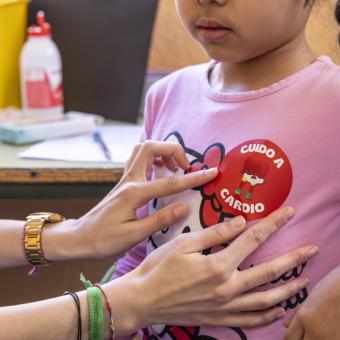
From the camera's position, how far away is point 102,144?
1.55m

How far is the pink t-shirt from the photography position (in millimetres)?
937

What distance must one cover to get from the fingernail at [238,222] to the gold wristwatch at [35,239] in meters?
0.39

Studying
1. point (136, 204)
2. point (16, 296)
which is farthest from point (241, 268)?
point (16, 296)

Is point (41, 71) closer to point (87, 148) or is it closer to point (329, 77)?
point (87, 148)

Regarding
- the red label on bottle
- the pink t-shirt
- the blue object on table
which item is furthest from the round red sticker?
the red label on bottle

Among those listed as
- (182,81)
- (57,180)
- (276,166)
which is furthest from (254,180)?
(57,180)

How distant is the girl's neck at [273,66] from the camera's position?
1.01 m

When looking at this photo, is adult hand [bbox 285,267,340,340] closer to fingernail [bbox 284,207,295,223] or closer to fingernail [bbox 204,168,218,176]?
fingernail [bbox 284,207,295,223]

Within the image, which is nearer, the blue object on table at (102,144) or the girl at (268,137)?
the girl at (268,137)

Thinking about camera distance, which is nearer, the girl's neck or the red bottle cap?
the girl's neck

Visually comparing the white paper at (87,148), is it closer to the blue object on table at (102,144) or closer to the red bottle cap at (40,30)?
the blue object on table at (102,144)

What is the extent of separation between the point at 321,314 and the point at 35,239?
548 mm

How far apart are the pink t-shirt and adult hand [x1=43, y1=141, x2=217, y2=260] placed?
32mm

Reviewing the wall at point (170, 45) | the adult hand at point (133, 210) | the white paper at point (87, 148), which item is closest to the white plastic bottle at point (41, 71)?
the white paper at point (87, 148)
